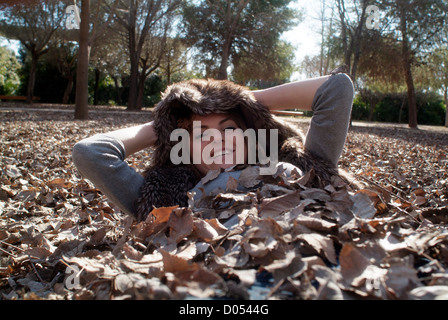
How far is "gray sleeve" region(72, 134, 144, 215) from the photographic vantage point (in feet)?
6.45

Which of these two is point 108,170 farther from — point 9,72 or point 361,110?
point 9,72

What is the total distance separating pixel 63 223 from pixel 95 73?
30898 millimetres

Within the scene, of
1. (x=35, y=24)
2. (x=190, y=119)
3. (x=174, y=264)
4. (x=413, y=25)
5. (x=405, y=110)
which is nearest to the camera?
(x=174, y=264)

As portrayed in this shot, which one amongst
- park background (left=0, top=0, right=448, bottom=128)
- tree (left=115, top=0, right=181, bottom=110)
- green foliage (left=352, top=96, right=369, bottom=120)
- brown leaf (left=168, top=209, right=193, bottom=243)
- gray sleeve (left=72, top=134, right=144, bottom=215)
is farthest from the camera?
green foliage (left=352, top=96, right=369, bottom=120)

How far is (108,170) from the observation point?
1.97 m

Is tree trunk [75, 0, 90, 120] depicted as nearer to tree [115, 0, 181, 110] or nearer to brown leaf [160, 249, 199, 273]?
tree [115, 0, 181, 110]

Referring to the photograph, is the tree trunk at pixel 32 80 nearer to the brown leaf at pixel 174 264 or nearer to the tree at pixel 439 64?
the tree at pixel 439 64

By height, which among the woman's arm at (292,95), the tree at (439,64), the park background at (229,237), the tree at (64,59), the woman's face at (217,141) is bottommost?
the park background at (229,237)

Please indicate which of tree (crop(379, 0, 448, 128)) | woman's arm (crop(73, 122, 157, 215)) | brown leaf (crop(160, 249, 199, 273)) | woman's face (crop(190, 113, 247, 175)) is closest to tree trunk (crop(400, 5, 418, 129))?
tree (crop(379, 0, 448, 128))

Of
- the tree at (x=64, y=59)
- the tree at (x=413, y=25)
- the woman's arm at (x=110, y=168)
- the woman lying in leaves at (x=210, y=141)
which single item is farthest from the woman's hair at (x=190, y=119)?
the tree at (x=64, y=59)

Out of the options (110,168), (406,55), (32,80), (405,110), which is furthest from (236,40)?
(110,168)

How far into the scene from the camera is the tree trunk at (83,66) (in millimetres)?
11031

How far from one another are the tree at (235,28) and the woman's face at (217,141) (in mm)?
17013

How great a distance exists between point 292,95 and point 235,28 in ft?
59.0
